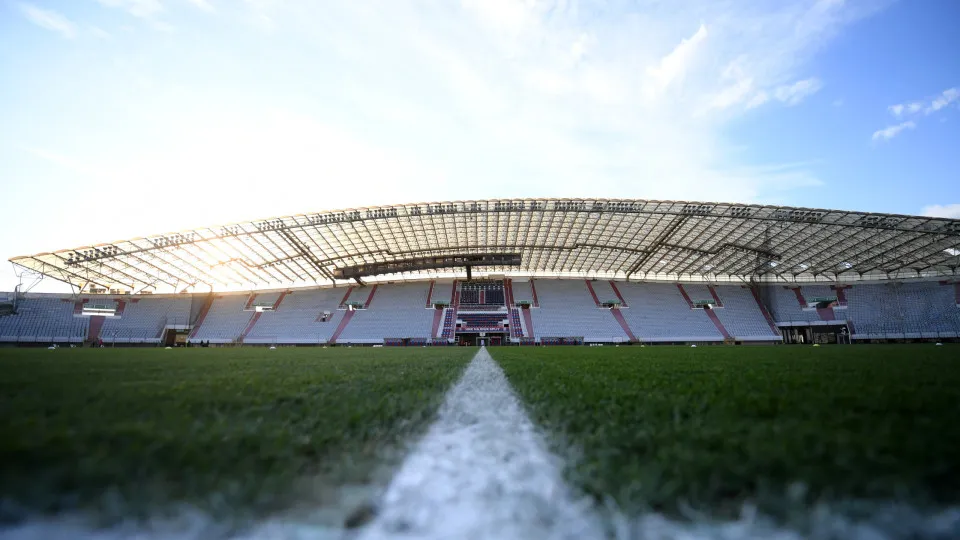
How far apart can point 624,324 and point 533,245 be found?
11469 millimetres

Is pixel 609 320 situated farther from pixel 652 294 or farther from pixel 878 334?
pixel 878 334

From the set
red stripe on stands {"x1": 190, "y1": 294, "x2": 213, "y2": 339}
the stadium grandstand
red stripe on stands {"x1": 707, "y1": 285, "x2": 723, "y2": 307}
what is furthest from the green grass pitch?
red stripe on stands {"x1": 190, "y1": 294, "x2": 213, "y2": 339}

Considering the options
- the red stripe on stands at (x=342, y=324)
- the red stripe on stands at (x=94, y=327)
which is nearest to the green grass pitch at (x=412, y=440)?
the red stripe on stands at (x=342, y=324)

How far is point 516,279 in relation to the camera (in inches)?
1750

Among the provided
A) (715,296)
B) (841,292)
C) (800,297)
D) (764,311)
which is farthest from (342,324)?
(841,292)

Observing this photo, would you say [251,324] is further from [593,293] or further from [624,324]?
[624,324]

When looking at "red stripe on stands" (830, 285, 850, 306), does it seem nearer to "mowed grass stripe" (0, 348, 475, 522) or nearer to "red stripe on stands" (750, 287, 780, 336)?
"red stripe on stands" (750, 287, 780, 336)

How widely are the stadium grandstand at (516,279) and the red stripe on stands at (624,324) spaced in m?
0.29

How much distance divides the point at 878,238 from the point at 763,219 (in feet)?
34.3

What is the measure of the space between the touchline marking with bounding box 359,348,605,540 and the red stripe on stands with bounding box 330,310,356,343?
37.8 meters

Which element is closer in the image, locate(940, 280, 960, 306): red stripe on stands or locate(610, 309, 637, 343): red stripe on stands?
locate(940, 280, 960, 306): red stripe on stands

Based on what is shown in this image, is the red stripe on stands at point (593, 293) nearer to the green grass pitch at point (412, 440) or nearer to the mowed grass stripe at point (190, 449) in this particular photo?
the green grass pitch at point (412, 440)

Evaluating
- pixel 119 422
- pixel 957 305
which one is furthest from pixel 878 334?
pixel 119 422

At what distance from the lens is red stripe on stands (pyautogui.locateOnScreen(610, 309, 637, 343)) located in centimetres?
3659
